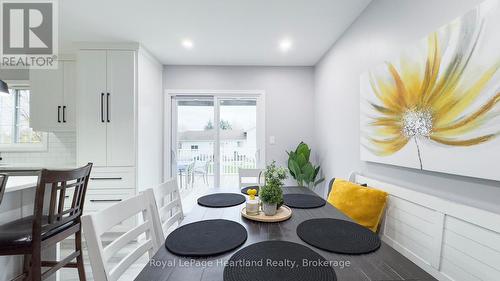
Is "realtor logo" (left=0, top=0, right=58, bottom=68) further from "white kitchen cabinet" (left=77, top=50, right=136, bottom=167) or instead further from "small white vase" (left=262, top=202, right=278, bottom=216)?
"small white vase" (left=262, top=202, right=278, bottom=216)

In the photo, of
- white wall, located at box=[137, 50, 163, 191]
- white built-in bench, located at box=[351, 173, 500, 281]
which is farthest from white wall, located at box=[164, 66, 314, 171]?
white built-in bench, located at box=[351, 173, 500, 281]

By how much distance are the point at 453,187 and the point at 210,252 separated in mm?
1278

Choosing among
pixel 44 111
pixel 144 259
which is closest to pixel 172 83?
pixel 44 111

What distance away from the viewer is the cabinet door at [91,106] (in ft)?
8.71

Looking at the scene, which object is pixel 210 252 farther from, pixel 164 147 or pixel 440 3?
pixel 164 147

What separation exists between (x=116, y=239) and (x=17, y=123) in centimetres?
375

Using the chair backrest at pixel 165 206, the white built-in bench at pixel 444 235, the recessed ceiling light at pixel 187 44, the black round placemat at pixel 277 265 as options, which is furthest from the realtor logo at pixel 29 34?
the white built-in bench at pixel 444 235

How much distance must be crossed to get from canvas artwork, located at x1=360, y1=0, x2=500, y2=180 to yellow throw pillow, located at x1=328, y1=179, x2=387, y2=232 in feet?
0.89

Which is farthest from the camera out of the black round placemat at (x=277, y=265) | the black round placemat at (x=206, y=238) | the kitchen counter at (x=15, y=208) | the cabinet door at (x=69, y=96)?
the cabinet door at (x=69, y=96)

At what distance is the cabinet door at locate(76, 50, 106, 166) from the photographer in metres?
2.66

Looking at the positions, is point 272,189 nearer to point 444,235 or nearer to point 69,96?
point 444,235

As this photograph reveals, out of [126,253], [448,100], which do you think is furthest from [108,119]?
[448,100]

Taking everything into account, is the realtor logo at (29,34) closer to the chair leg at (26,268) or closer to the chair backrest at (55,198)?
the chair backrest at (55,198)

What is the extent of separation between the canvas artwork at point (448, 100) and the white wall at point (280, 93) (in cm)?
180
